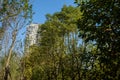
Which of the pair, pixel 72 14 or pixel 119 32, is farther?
pixel 72 14

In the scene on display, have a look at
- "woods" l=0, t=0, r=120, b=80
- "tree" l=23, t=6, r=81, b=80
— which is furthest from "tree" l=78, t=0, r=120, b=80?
"tree" l=23, t=6, r=81, b=80

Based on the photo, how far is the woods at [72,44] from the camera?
16.8 m

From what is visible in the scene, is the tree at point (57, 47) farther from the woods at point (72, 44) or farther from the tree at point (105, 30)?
the tree at point (105, 30)

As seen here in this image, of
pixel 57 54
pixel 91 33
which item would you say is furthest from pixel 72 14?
pixel 91 33

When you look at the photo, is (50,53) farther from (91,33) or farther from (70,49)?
(91,33)

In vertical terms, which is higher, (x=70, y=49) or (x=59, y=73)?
(x=70, y=49)

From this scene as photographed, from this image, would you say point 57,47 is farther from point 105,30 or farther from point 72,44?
point 105,30

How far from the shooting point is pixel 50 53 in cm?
4803

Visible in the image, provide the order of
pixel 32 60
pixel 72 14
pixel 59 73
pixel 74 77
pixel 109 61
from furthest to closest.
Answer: pixel 32 60 < pixel 59 73 < pixel 72 14 < pixel 74 77 < pixel 109 61

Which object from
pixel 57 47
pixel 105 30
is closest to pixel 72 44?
pixel 57 47

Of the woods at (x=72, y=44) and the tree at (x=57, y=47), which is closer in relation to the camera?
the woods at (x=72, y=44)

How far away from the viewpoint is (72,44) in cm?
4050

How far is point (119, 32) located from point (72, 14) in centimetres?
2401

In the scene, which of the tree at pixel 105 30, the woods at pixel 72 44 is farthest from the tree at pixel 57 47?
the tree at pixel 105 30
